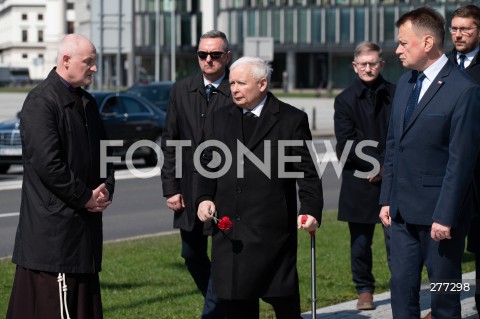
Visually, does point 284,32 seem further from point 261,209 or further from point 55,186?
point 55,186

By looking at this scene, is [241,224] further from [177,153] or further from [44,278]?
[177,153]

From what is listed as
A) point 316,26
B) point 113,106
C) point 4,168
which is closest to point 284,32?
point 316,26

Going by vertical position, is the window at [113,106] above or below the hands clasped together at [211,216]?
below

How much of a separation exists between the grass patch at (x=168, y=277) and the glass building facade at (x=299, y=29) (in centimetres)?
8923

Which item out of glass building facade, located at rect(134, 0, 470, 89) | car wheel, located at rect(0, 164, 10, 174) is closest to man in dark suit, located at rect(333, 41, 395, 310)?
car wheel, located at rect(0, 164, 10, 174)

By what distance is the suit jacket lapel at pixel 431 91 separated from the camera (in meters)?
6.16

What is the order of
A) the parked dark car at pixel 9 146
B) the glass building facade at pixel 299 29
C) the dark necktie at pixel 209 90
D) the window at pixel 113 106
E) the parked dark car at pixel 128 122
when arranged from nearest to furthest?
the dark necktie at pixel 209 90 → the parked dark car at pixel 9 146 → the parked dark car at pixel 128 122 → the window at pixel 113 106 → the glass building facade at pixel 299 29

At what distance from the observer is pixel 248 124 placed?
6.14 meters

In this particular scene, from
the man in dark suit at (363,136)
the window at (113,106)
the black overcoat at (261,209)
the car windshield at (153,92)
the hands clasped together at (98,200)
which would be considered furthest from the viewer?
the car windshield at (153,92)

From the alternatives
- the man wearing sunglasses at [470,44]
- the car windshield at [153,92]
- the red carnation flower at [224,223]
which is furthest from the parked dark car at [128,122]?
the red carnation flower at [224,223]

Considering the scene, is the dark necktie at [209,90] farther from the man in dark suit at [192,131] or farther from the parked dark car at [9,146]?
the parked dark car at [9,146]

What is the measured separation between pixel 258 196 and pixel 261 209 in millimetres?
72

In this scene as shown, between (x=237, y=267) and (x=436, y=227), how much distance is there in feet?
3.57

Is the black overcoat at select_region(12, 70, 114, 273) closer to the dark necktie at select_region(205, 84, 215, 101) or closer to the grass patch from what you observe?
the dark necktie at select_region(205, 84, 215, 101)
